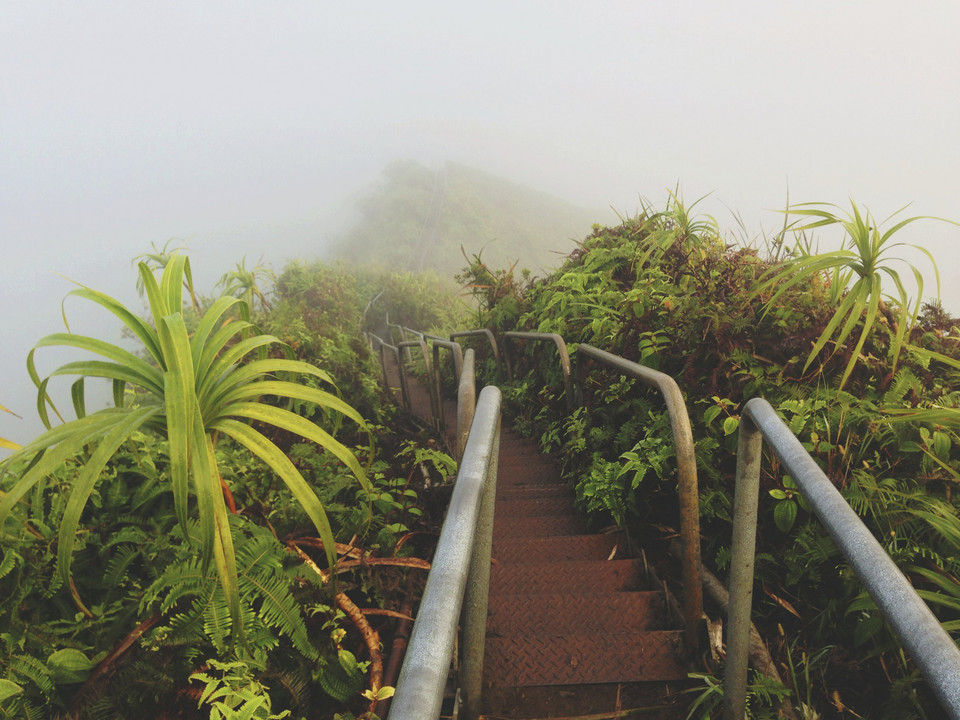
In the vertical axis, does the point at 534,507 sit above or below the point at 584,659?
below

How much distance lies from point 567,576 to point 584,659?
47cm

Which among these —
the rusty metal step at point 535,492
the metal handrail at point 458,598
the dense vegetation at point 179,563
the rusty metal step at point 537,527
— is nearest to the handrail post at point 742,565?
the metal handrail at point 458,598

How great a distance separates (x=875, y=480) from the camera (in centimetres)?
194

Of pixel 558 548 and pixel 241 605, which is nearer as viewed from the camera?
pixel 241 605

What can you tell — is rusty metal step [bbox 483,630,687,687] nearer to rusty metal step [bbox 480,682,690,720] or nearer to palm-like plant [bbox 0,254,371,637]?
rusty metal step [bbox 480,682,690,720]

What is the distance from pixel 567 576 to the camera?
2160 millimetres

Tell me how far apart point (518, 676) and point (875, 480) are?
1500 millimetres

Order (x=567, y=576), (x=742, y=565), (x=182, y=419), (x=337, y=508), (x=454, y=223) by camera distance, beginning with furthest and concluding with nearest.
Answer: (x=454, y=223), (x=337, y=508), (x=567, y=576), (x=182, y=419), (x=742, y=565)

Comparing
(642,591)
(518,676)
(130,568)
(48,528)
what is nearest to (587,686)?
(518,676)

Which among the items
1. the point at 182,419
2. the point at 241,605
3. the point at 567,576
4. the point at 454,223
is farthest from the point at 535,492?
the point at 454,223

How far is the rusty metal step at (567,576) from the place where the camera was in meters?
2.11

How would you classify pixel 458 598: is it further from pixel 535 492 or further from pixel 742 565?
pixel 535 492

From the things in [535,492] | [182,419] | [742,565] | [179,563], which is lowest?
[535,492]

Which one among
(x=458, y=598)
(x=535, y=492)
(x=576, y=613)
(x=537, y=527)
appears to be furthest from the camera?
(x=535, y=492)
